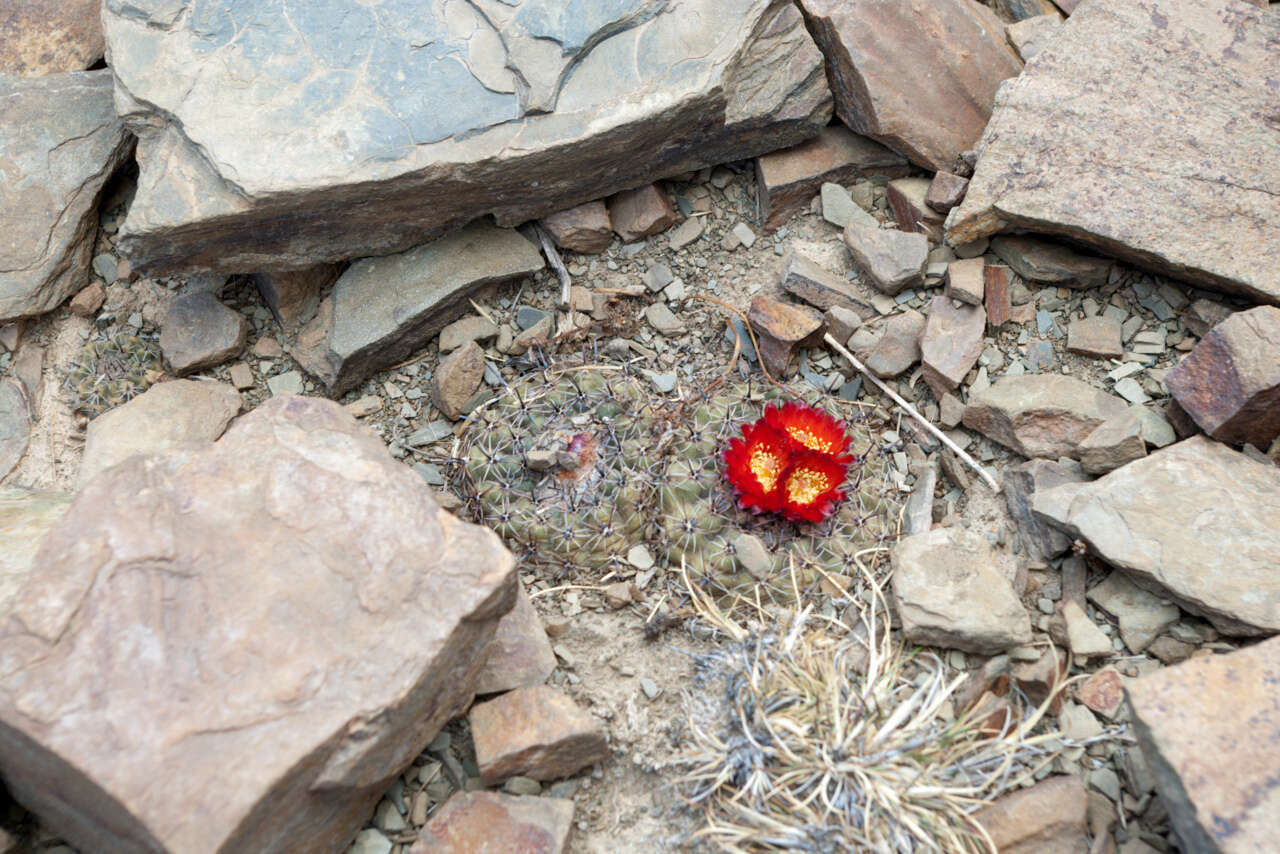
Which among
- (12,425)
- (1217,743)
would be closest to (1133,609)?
(1217,743)

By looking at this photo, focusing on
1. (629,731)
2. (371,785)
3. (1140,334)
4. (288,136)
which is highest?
(288,136)

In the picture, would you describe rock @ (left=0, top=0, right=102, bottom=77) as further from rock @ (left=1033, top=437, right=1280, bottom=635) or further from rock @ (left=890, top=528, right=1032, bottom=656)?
rock @ (left=1033, top=437, right=1280, bottom=635)

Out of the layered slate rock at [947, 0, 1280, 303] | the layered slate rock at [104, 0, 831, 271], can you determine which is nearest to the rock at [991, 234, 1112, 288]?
the layered slate rock at [947, 0, 1280, 303]

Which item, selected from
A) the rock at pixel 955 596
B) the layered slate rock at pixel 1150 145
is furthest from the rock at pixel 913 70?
the rock at pixel 955 596

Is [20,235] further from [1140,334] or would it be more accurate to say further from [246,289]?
[1140,334]

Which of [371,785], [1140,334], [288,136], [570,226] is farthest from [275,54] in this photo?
[1140,334]

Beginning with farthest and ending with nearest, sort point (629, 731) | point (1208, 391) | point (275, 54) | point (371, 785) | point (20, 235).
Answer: point (20, 235), point (275, 54), point (1208, 391), point (629, 731), point (371, 785)

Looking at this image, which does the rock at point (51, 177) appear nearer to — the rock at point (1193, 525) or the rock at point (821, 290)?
the rock at point (821, 290)
